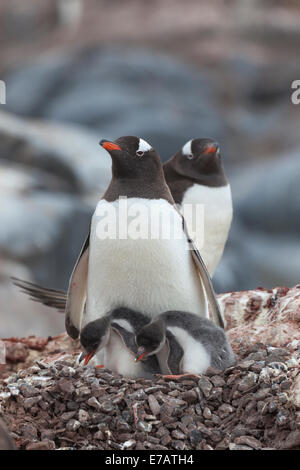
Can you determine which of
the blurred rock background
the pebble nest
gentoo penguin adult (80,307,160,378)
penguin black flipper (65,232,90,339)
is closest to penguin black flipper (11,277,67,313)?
penguin black flipper (65,232,90,339)

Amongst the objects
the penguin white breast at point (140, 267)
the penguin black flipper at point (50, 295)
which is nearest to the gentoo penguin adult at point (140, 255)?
the penguin white breast at point (140, 267)

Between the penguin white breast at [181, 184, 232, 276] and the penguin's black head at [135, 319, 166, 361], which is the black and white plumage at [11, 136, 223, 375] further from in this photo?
the penguin white breast at [181, 184, 232, 276]

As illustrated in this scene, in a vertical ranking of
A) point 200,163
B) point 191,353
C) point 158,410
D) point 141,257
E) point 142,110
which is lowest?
point 158,410

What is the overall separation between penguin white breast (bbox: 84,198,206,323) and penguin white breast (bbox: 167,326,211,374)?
17cm

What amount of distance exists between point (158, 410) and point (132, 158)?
773 millimetres

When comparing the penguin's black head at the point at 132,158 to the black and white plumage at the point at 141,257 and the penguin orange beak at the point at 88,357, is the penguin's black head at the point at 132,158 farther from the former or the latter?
the penguin orange beak at the point at 88,357

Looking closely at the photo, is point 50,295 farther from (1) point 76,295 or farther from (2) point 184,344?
(2) point 184,344

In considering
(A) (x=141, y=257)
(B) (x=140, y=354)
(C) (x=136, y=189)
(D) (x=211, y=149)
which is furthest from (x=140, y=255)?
(D) (x=211, y=149)

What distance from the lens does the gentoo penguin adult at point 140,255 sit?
2109 millimetres

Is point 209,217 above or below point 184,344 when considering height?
above

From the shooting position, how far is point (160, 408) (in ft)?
5.84

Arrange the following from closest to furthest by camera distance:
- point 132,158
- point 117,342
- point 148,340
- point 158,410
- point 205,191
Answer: point 158,410
point 148,340
point 117,342
point 132,158
point 205,191

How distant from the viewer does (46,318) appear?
468 centimetres
